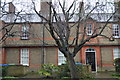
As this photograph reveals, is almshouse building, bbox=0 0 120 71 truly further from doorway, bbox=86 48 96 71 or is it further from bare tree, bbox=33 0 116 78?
bare tree, bbox=33 0 116 78

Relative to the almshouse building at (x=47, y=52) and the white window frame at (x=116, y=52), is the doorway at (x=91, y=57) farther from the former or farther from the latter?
the white window frame at (x=116, y=52)

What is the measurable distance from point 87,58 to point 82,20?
468 inches

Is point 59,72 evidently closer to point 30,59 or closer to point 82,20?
point 82,20

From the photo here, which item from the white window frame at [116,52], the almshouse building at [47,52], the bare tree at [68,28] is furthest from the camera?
the white window frame at [116,52]

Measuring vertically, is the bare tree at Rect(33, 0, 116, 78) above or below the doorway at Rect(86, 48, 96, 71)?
above

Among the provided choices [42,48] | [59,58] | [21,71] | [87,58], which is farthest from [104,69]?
[21,71]

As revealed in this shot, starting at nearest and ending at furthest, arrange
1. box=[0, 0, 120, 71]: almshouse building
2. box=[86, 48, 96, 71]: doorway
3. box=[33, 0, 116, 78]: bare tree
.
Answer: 1. box=[33, 0, 116, 78]: bare tree
2. box=[0, 0, 120, 71]: almshouse building
3. box=[86, 48, 96, 71]: doorway

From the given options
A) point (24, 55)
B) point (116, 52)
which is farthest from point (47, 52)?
point (116, 52)

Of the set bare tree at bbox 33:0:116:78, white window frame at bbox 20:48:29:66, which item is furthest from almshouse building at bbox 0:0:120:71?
bare tree at bbox 33:0:116:78

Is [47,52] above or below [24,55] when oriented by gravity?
above

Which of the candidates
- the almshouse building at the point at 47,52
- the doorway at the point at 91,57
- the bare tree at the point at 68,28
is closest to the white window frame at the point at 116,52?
the almshouse building at the point at 47,52

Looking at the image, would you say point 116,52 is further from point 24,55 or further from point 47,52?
point 24,55

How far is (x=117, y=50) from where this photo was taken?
28.2 m

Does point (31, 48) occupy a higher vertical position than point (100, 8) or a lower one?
lower
